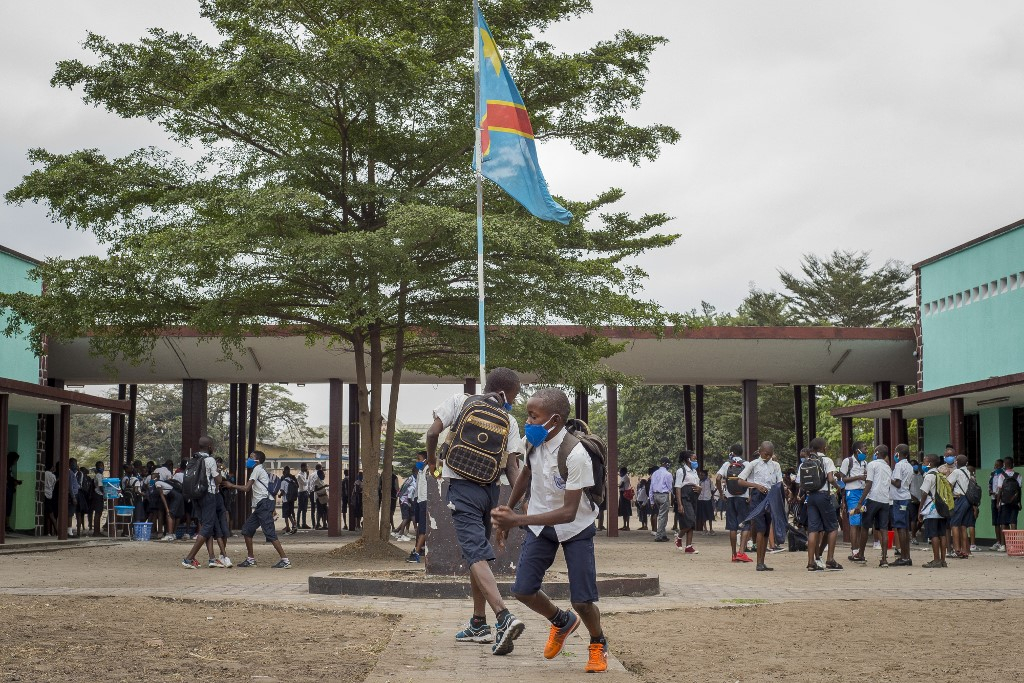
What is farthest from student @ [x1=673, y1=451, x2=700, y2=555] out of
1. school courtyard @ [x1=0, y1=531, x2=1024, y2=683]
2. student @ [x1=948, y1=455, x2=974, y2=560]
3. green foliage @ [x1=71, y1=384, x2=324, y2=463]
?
green foliage @ [x1=71, y1=384, x2=324, y2=463]

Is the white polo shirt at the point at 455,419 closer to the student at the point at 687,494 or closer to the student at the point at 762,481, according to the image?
the student at the point at 762,481

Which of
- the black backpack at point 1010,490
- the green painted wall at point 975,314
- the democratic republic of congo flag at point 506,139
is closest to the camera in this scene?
the democratic republic of congo flag at point 506,139

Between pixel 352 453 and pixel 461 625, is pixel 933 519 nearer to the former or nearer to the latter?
pixel 461 625

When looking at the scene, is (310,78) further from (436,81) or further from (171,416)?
(171,416)

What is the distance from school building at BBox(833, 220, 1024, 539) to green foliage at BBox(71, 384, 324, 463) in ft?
175

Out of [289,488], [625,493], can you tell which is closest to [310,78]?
[289,488]

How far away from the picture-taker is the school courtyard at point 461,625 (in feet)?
23.0

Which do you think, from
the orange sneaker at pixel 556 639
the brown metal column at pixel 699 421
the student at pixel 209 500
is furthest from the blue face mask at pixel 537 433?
the brown metal column at pixel 699 421

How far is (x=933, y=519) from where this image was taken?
17266 mm

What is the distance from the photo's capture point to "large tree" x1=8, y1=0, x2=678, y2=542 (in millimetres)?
16734

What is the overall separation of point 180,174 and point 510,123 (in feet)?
23.5

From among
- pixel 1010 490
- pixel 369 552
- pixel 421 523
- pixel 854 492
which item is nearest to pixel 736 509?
pixel 854 492

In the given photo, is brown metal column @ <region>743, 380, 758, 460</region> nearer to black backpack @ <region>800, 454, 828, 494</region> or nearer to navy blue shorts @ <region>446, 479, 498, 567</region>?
black backpack @ <region>800, 454, 828, 494</region>

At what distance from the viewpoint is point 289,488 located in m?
29.7
